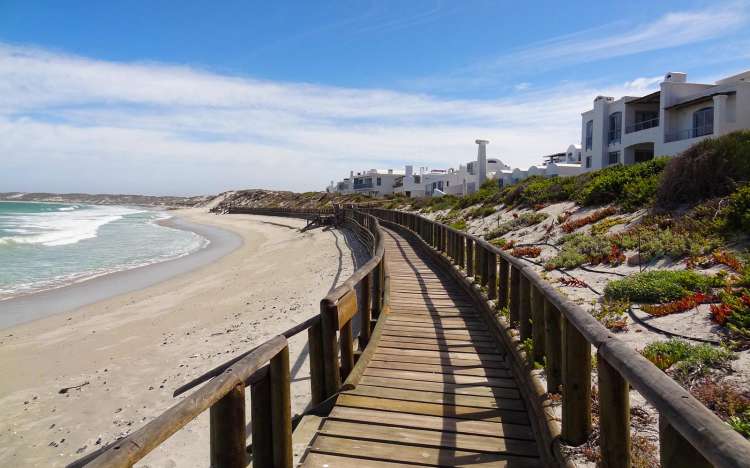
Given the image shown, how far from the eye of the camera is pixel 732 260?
7359mm

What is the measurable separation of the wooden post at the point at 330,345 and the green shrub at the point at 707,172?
10.00m

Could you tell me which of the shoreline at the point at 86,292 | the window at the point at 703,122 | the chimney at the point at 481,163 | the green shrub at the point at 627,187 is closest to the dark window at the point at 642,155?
the window at the point at 703,122

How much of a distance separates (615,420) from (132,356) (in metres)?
8.51

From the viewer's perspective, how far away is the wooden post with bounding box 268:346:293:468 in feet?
10.2

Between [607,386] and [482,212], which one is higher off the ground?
[482,212]

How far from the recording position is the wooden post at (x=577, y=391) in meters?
→ 3.15

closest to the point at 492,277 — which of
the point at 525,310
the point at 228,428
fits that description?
the point at 525,310

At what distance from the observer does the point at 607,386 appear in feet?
8.62

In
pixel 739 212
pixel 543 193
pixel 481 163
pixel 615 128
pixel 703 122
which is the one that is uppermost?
pixel 615 128

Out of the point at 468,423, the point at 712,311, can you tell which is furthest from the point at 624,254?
the point at 468,423

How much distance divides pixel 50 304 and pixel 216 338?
758cm

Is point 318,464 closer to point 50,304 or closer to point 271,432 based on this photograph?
point 271,432

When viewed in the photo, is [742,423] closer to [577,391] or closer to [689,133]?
[577,391]

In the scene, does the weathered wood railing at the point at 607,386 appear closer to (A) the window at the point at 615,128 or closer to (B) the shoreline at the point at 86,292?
(B) the shoreline at the point at 86,292
